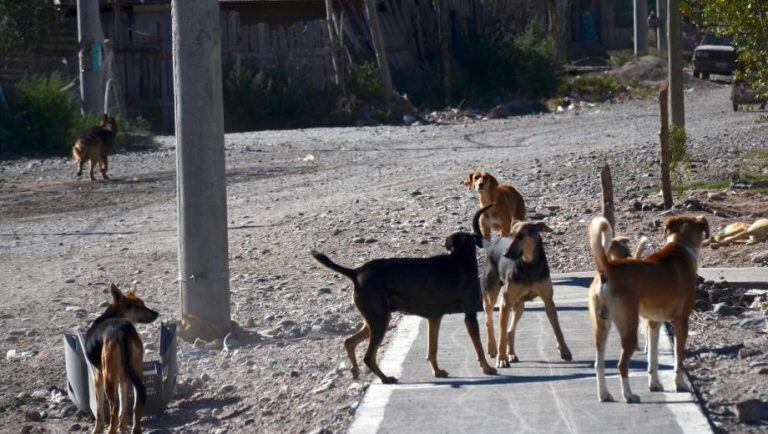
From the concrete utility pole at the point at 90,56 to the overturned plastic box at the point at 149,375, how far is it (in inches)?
757

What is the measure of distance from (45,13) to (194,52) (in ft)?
76.8

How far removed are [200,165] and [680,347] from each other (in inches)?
172

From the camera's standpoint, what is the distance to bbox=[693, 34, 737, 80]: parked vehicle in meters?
36.8

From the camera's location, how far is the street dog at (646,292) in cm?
663

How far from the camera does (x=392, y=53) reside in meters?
35.8

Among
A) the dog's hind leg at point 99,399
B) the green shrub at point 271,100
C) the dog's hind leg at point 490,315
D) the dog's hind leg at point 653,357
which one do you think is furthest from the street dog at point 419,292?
the green shrub at point 271,100

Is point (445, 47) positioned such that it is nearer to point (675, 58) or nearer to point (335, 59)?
point (335, 59)

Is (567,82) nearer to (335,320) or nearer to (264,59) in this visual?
(264,59)

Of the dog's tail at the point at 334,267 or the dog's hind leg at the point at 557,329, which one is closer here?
the dog's tail at the point at 334,267

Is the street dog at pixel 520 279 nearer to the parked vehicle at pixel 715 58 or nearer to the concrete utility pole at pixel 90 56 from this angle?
the concrete utility pole at pixel 90 56

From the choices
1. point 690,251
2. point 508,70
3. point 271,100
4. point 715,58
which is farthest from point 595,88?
point 690,251

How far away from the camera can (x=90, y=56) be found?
87.1 ft

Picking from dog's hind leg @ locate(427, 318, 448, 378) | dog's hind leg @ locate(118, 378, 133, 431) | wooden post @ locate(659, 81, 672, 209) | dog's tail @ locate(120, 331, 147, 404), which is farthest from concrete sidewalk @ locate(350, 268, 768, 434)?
wooden post @ locate(659, 81, 672, 209)

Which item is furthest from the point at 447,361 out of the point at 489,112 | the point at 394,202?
the point at 489,112
